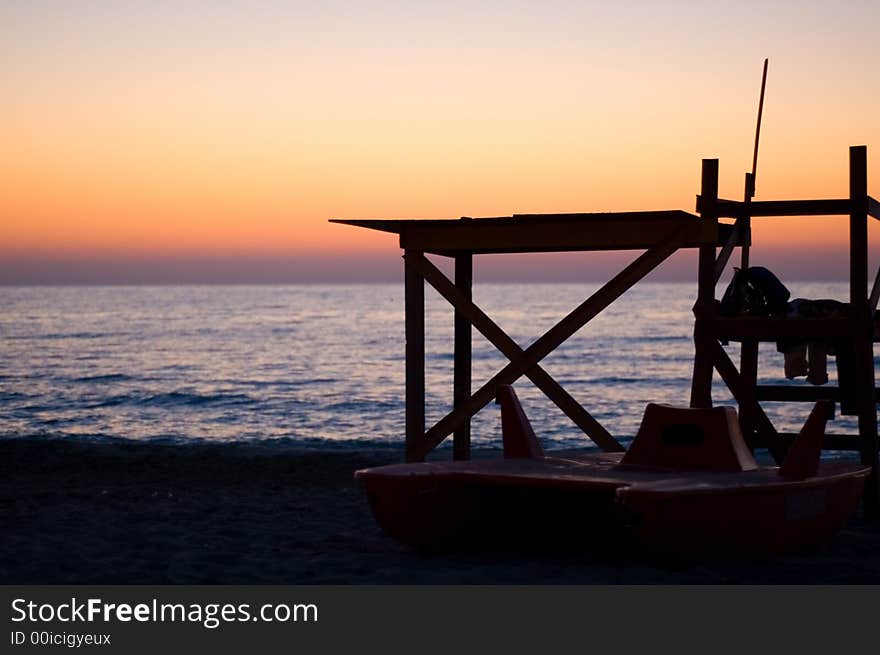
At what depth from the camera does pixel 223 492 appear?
11789 millimetres

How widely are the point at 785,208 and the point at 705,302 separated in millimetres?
1117

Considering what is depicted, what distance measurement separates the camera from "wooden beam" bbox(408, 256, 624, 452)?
9.84 metres

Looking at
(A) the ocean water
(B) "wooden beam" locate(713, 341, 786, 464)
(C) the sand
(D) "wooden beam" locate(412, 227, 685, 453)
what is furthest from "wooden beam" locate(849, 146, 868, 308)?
(A) the ocean water

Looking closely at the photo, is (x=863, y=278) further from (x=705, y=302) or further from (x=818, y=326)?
(x=705, y=302)

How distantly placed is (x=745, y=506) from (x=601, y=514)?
1.36 metres

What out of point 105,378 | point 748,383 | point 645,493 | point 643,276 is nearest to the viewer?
point 645,493

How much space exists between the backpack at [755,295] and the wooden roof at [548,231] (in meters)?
0.44

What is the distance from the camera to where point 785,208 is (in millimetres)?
9883

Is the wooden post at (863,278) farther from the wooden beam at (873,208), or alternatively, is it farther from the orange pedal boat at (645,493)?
the orange pedal boat at (645,493)

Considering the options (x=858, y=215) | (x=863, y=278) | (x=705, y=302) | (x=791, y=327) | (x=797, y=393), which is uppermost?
(x=858, y=215)

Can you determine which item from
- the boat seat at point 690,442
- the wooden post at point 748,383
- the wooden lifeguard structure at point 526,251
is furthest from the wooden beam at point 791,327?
the boat seat at point 690,442

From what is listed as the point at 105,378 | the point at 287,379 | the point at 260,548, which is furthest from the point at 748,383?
the point at 105,378

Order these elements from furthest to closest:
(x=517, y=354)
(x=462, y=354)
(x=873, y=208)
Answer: (x=462, y=354) < (x=873, y=208) < (x=517, y=354)

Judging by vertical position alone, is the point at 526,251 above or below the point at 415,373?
above
